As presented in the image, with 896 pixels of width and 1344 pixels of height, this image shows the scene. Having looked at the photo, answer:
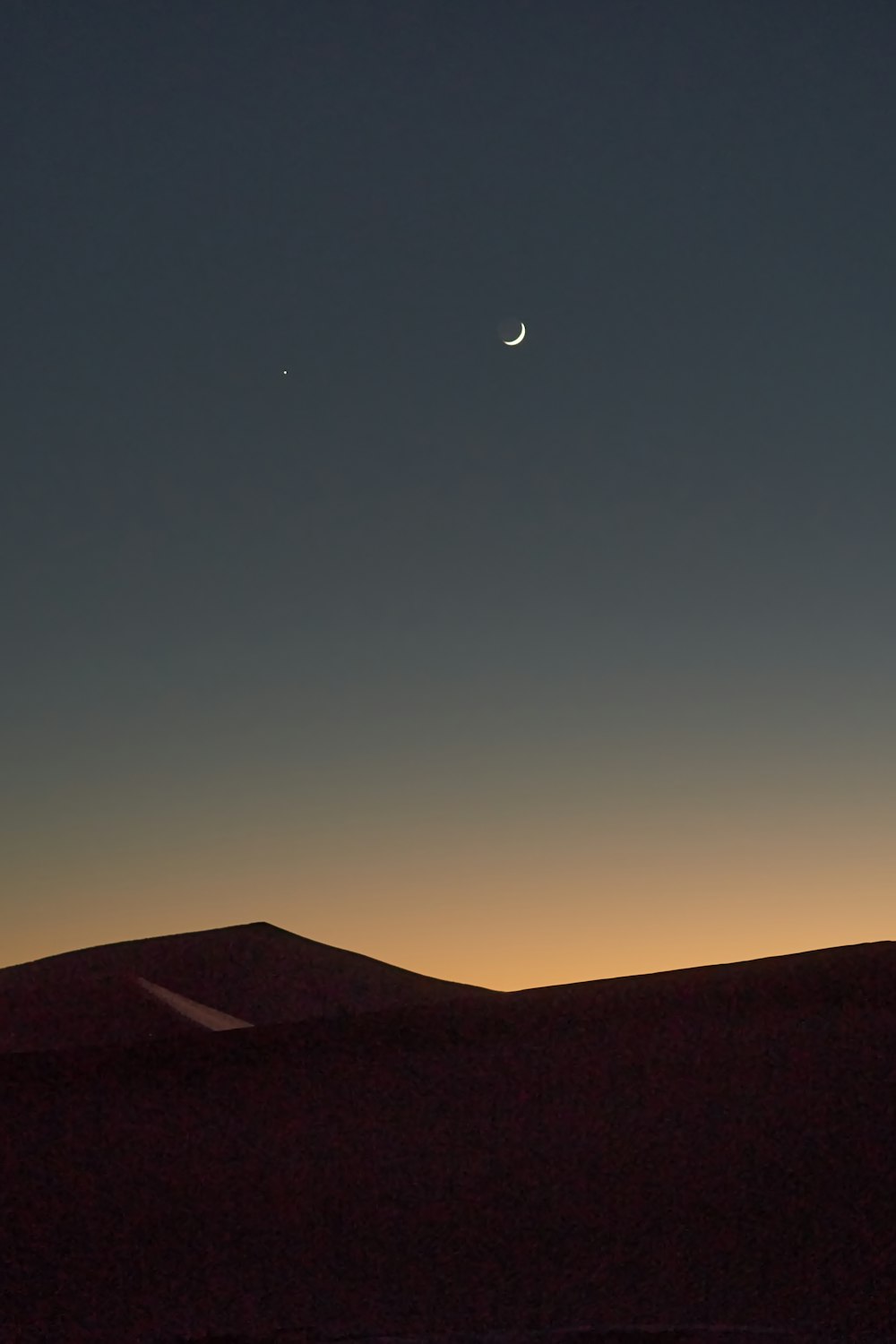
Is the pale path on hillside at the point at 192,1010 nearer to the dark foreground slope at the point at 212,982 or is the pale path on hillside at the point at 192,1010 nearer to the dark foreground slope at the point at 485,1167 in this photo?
the dark foreground slope at the point at 212,982

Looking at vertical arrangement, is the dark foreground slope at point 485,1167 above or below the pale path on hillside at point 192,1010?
below

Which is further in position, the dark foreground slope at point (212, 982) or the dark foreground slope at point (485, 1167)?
the dark foreground slope at point (212, 982)

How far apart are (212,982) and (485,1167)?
4501 millimetres

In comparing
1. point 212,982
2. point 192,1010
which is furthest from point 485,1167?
point 212,982

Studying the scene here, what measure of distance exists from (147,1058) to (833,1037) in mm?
2340

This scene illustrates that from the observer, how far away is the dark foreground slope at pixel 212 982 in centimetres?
681

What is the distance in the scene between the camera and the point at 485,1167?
375 centimetres

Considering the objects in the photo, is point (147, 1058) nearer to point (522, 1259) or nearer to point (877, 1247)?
point (522, 1259)

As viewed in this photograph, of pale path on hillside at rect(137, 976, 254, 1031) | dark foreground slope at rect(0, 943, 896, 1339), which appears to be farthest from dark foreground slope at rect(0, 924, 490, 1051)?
dark foreground slope at rect(0, 943, 896, 1339)

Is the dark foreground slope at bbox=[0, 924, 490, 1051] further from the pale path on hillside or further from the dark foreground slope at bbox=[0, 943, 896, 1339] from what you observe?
the dark foreground slope at bbox=[0, 943, 896, 1339]

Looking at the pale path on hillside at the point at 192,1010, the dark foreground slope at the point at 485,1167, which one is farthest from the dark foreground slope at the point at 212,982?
the dark foreground slope at the point at 485,1167

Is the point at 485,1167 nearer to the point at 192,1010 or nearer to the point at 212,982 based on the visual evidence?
the point at 192,1010

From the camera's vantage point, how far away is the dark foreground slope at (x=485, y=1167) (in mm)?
3344

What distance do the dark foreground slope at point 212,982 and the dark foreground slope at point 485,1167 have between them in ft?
8.76
